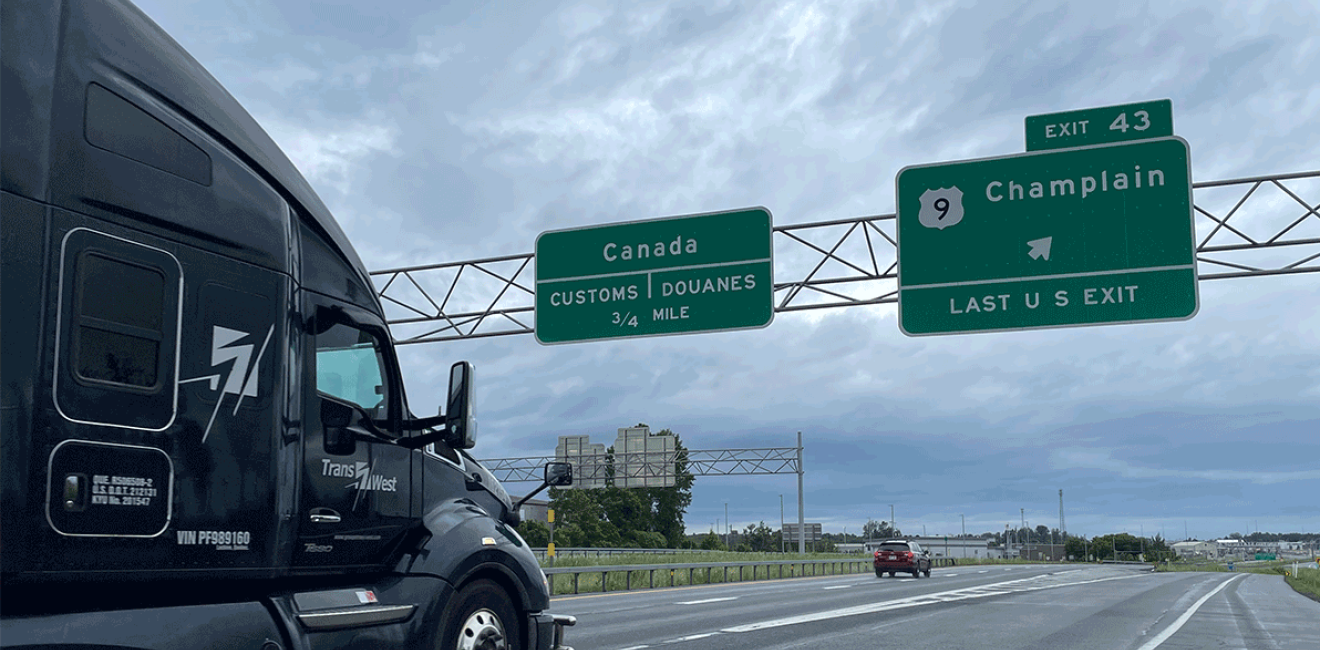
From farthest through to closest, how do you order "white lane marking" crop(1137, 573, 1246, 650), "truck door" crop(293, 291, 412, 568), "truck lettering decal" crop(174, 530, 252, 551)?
"white lane marking" crop(1137, 573, 1246, 650) → "truck door" crop(293, 291, 412, 568) → "truck lettering decal" crop(174, 530, 252, 551)

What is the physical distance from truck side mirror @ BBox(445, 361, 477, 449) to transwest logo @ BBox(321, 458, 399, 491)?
1.42 feet

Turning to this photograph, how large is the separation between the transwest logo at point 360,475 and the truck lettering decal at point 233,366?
0.72 meters

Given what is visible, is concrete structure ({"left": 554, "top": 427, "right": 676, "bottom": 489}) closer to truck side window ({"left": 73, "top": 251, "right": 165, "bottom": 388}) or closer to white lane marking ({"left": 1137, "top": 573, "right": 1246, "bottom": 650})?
white lane marking ({"left": 1137, "top": 573, "right": 1246, "bottom": 650})

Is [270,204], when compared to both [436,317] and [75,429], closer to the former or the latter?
[75,429]

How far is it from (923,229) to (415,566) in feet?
40.3

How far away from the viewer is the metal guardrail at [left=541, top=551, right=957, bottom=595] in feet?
83.6

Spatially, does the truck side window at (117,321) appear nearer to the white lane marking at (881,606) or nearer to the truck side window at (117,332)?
the truck side window at (117,332)

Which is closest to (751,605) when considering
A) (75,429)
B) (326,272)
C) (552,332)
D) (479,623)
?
(552,332)

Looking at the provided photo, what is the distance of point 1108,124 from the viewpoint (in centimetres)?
1612

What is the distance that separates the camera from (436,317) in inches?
866

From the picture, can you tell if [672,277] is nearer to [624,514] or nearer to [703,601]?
[703,601]

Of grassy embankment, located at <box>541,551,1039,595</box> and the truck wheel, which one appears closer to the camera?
the truck wheel

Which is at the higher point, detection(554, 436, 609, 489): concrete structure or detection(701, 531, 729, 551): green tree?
detection(554, 436, 609, 489): concrete structure

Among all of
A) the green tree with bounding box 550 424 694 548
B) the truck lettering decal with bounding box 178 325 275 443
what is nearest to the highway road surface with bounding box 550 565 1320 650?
the truck lettering decal with bounding box 178 325 275 443
